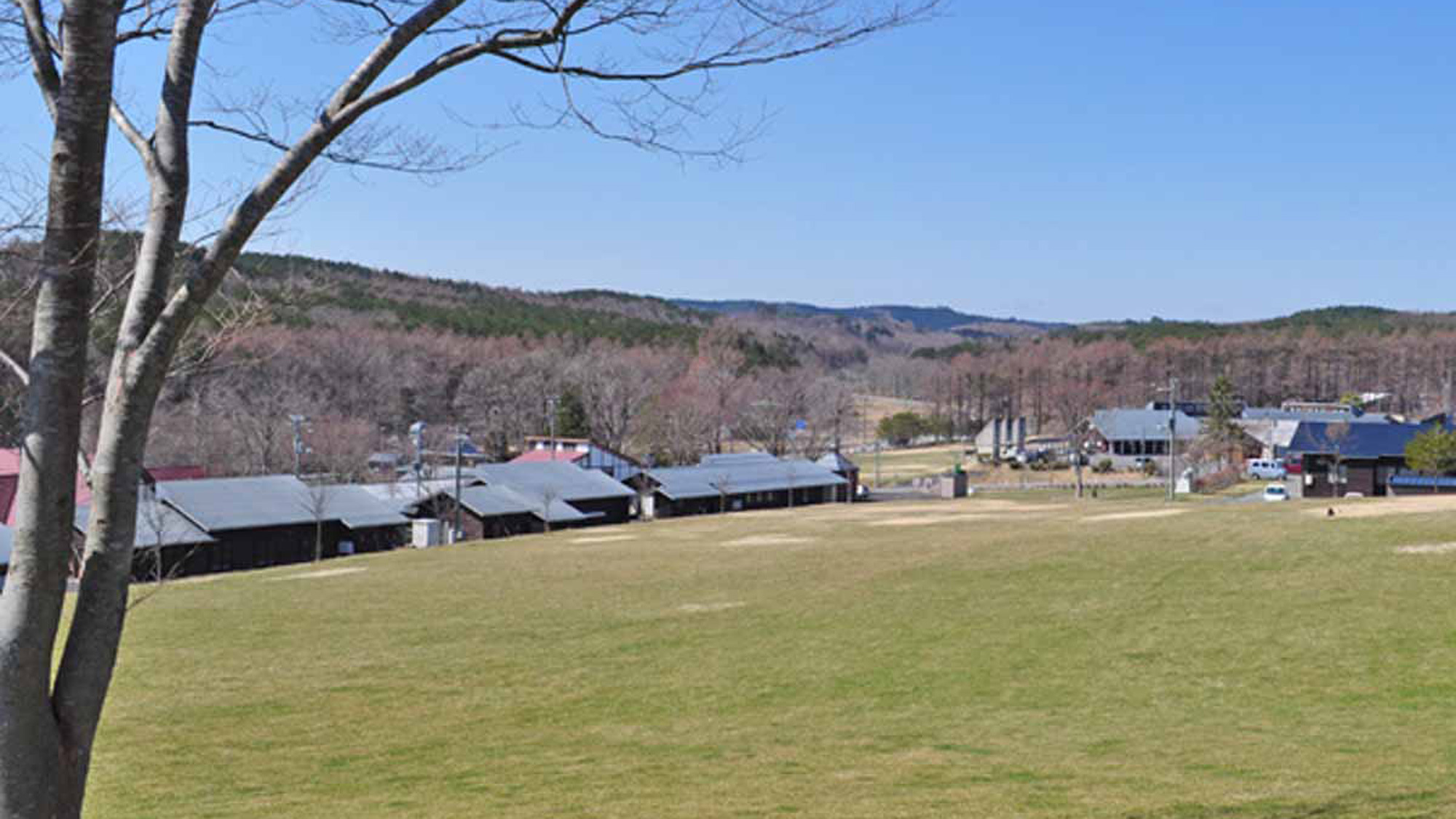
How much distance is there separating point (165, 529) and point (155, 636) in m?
18.5

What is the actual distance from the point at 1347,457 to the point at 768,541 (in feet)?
116

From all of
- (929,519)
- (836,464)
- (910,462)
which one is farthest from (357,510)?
(910,462)

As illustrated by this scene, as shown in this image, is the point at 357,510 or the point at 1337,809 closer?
the point at 1337,809

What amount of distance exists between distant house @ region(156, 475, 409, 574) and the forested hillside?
5115 millimetres

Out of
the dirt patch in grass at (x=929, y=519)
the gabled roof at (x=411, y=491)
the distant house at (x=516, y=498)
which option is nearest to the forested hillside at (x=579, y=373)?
the gabled roof at (x=411, y=491)

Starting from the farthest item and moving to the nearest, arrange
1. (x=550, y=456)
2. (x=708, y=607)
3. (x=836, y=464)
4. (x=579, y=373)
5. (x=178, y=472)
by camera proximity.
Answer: (x=579, y=373) → (x=836, y=464) → (x=550, y=456) → (x=178, y=472) → (x=708, y=607)

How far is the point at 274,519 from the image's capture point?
44562mm

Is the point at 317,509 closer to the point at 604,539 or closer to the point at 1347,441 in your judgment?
the point at 604,539

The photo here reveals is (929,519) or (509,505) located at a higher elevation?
(929,519)

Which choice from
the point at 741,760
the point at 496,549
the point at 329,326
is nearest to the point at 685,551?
the point at 496,549

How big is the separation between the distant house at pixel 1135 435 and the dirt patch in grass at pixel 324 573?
238 ft

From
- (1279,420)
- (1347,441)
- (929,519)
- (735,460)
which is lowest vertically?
(929,519)

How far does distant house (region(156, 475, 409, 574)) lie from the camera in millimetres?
43094

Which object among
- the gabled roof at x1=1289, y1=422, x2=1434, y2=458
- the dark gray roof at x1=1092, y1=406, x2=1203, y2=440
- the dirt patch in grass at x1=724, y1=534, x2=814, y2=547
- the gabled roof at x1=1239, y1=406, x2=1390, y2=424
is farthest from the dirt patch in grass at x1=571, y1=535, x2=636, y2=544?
the dark gray roof at x1=1092, y1=406, x2=1203, y2=440
